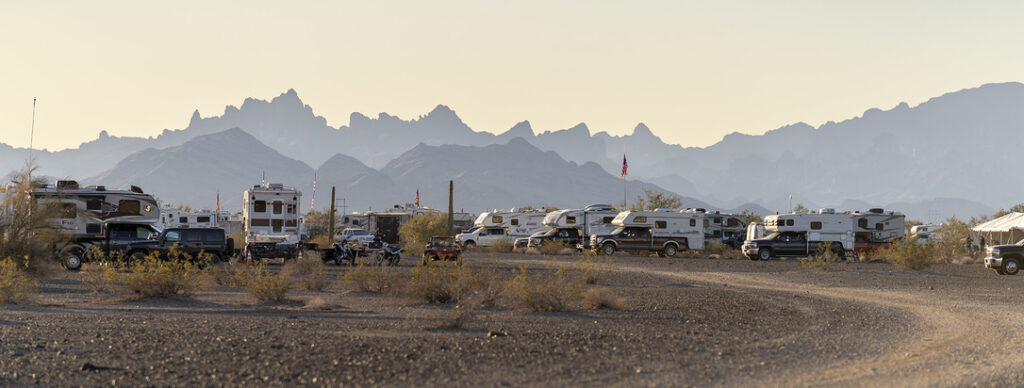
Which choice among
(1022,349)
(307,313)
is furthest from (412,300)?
(1022,349)

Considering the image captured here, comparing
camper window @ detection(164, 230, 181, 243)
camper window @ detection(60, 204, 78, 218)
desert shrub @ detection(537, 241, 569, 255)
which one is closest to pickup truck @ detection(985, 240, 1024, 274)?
desert shrub @ detection(537, 241, 569, 255)

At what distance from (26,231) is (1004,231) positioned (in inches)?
1798

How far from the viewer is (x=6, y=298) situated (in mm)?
16688

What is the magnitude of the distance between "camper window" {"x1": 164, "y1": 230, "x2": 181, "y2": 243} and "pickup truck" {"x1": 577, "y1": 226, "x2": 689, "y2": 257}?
66.6 feet

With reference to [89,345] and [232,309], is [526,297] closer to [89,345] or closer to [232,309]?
[232,309]

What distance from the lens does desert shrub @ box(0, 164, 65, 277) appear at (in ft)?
69.4

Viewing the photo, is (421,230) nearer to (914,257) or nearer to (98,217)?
(98,217)

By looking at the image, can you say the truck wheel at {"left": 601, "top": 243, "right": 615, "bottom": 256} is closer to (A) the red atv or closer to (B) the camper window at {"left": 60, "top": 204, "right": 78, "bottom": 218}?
(A) the red atv

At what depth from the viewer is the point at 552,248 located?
1842 inches

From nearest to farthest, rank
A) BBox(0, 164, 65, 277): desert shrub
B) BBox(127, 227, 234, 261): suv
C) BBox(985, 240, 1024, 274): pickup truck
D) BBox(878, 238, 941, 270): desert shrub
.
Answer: BBox(0, 164, 65, 277): desert shrub → BBox(127, 227, 234, 261): suv → BBox(985, 240, 1024, 274): pickup truck → BBox(878, 238, 941, 270): desert shrub

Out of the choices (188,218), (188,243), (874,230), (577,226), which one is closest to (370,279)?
(188,243)

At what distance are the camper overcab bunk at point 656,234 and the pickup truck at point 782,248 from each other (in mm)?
3435

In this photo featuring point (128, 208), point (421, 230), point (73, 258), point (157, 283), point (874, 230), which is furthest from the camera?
point (421, 230)

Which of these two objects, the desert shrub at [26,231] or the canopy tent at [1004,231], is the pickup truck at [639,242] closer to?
the canopy tent at [1004,231]
